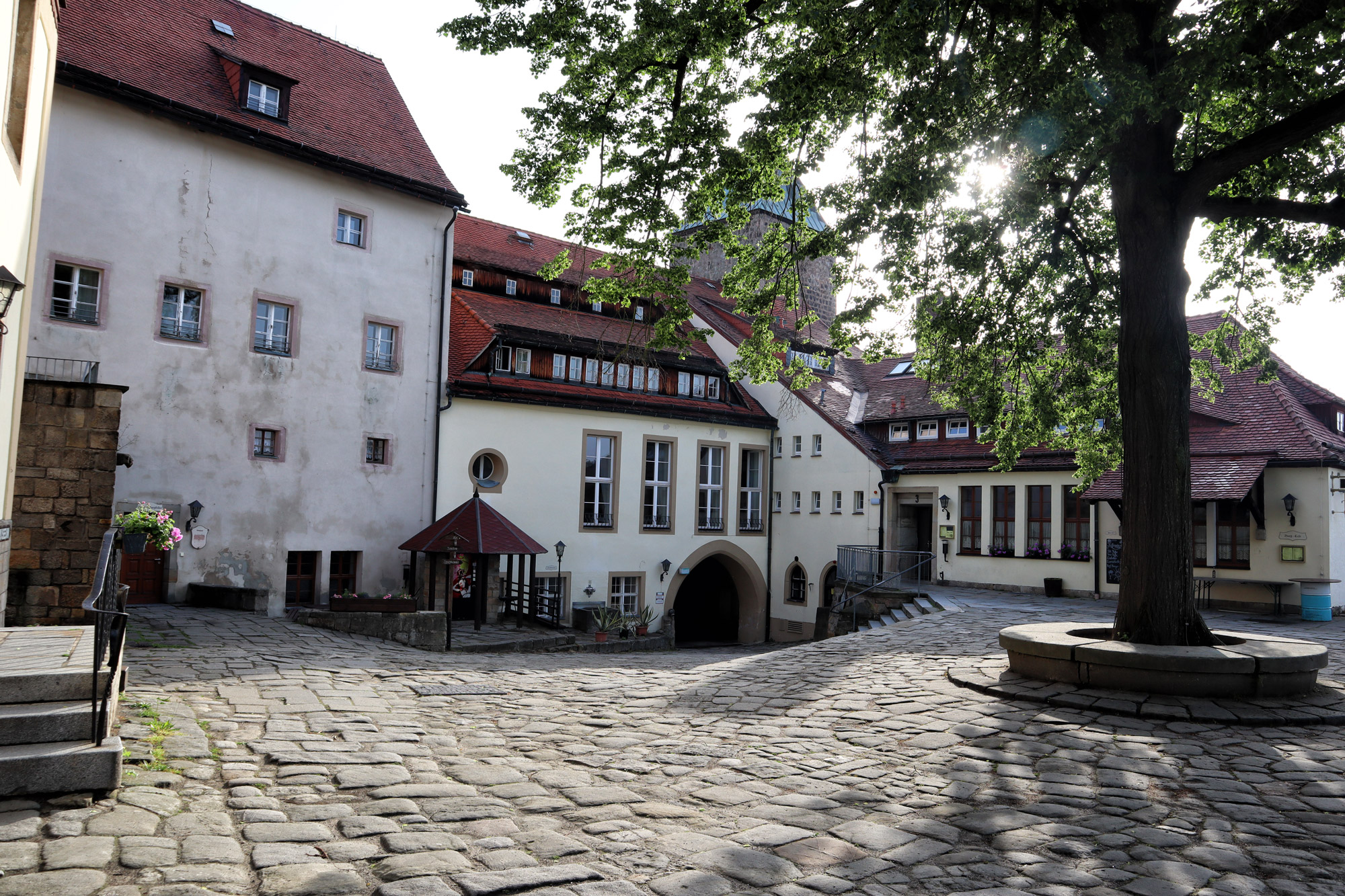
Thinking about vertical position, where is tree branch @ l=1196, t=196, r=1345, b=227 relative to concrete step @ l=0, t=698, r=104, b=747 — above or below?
above

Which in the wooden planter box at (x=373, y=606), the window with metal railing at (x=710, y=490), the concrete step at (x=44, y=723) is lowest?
the wooden planter box at (x=373, y=606)

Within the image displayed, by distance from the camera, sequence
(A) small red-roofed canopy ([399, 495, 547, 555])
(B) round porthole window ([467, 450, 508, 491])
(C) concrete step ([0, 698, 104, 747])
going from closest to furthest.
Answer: (C) concrete step ([0, 698, 104, 747]), (A) small red-roofed canopy ([399, 495, 547, 555]), (B) round porthole window ([467, 450, 508, 491])

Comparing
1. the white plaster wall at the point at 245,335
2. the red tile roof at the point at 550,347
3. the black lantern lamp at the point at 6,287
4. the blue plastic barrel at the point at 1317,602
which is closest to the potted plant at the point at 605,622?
the white plaster wall at the point at 245,335

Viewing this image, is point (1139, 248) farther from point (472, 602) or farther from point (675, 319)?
point (472, 602)

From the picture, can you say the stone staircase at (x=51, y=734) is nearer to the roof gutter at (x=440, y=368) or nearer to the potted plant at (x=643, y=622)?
the roof gutter at (x=440, y=368)

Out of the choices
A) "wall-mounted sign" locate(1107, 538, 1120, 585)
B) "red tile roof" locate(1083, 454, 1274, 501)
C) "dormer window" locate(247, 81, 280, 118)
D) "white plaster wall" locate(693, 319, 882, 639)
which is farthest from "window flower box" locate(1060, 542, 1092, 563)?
"dormer window" locate(247, 81, 280, 118)

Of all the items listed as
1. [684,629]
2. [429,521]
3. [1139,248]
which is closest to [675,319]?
[1139,248]

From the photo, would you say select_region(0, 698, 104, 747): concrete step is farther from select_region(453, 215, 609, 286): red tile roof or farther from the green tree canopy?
select_region(453, 215, 609, 286): red tile roof

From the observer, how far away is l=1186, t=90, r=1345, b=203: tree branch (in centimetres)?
844

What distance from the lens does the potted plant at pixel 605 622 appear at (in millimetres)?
21422

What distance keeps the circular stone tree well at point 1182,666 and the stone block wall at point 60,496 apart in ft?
36.0

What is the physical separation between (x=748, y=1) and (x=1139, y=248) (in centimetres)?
479

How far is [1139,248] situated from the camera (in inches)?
371

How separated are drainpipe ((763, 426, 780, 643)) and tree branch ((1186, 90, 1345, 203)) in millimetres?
21006
